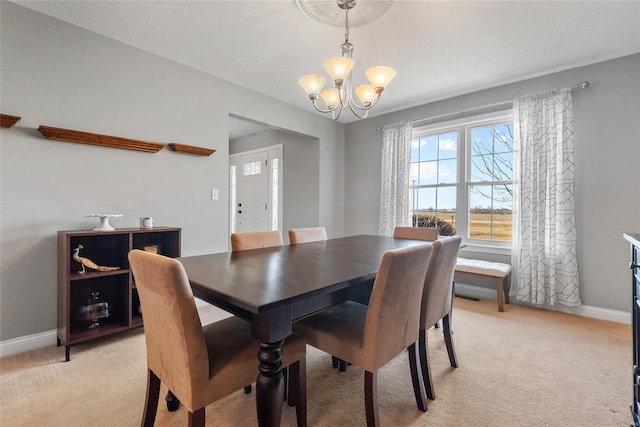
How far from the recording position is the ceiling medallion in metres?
1.93

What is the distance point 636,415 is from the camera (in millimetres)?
1223

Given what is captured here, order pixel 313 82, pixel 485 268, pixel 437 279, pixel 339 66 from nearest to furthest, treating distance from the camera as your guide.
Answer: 1. pixel 437 279
2. pixel 339 66
3. pixel 313 82
4. pixel 485 268

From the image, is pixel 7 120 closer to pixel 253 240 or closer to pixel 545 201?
pixel 253 240

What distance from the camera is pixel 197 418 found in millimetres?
1007

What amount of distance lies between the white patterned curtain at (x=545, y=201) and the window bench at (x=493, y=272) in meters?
0.13

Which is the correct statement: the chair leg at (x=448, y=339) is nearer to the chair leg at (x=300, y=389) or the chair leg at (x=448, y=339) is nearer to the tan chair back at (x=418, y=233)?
the tan chair back at (x=418, y=233)

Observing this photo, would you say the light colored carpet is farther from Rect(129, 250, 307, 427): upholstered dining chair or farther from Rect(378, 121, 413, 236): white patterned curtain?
Rect(378, 121, 413, 236): white patterned curtain

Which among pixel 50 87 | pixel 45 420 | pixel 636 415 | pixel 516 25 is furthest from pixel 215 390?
pixel 516 25

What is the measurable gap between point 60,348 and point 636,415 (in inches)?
132

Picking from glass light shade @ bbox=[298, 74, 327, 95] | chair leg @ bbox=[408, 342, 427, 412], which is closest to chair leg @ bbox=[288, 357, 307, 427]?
chair leg @ bbox=[408, 342, 427, 412]

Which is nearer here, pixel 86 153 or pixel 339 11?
pixel 339 11

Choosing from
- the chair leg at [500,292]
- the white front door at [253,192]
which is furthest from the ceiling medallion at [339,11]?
the white front door at [253,192]

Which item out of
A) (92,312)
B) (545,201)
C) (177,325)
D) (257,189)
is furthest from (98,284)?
(545,201)

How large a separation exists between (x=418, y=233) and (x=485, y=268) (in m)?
0.90
